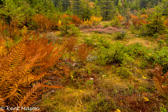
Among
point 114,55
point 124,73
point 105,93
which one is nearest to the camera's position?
point 105,93

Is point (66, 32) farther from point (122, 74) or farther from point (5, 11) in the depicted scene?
point (122, 74)

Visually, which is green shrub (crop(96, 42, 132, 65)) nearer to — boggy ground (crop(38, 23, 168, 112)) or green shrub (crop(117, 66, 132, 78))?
boggy ground (crop(38, 23, 168, 112))

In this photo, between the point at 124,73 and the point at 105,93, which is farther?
the point at 124,73

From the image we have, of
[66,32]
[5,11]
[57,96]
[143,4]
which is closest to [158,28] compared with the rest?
[66,32]

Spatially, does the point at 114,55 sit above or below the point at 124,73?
above

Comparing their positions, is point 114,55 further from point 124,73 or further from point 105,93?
point 105,93

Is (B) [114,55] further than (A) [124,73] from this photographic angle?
Yes

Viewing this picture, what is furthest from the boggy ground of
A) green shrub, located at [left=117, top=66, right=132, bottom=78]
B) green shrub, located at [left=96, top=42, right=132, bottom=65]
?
green shrub, located at [left=96, top=42, right=132, bottom=65]

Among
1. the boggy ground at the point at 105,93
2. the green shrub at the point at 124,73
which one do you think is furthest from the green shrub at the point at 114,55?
the green shrub at the point at 124,73

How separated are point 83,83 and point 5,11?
4408 mm

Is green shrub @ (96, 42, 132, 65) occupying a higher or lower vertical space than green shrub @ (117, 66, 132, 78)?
higher

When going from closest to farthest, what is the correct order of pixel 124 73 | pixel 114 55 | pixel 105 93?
pixel 105 93, pixel 124 73, pixel 114 55

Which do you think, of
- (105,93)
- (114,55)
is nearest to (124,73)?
(114,55)

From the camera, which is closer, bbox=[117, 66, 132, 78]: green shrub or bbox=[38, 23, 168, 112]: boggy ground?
bbox=[38, 23, 168, 112]: boggy ground
